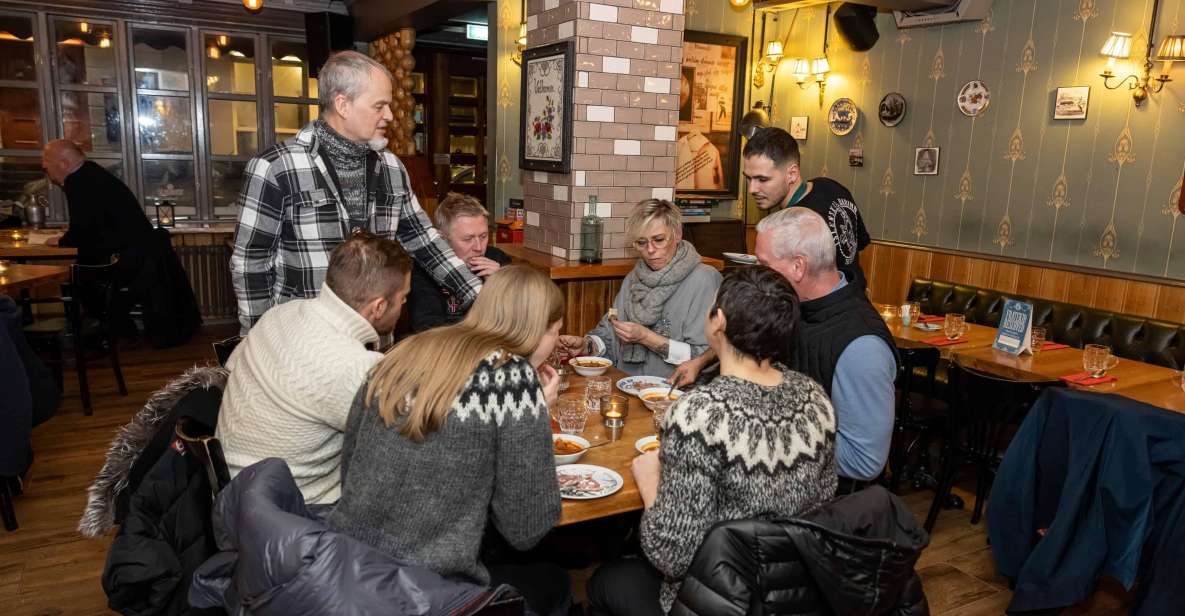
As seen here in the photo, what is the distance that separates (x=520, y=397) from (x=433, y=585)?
423 millimetres

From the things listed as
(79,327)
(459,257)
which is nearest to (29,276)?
(79,327)

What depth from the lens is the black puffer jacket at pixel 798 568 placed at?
1.51m

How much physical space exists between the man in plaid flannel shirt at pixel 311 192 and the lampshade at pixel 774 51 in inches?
224

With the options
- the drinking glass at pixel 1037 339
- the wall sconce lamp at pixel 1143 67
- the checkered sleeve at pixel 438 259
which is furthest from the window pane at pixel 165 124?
the wall sconce lamp at pixel 1143 67

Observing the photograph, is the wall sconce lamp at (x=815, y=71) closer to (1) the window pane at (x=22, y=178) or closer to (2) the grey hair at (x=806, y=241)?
(2) the grey hair at (x=806, y=241)

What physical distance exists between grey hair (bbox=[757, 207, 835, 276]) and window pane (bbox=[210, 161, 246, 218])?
23.3ft

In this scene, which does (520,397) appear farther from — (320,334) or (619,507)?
(320,334)

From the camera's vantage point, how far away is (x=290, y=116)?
8352 mm

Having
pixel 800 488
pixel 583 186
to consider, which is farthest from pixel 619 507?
pixel 583 186

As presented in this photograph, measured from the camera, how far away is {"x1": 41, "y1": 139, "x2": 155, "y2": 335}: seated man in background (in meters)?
5.92

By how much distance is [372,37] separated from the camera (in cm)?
817

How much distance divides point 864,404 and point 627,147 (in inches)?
106

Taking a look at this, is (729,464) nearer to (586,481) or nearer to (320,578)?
(586,481)

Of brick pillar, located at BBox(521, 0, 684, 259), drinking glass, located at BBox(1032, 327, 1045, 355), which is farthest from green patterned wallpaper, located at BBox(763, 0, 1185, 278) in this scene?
brick pillar, located at BBox(521, 0, 684, 259)
